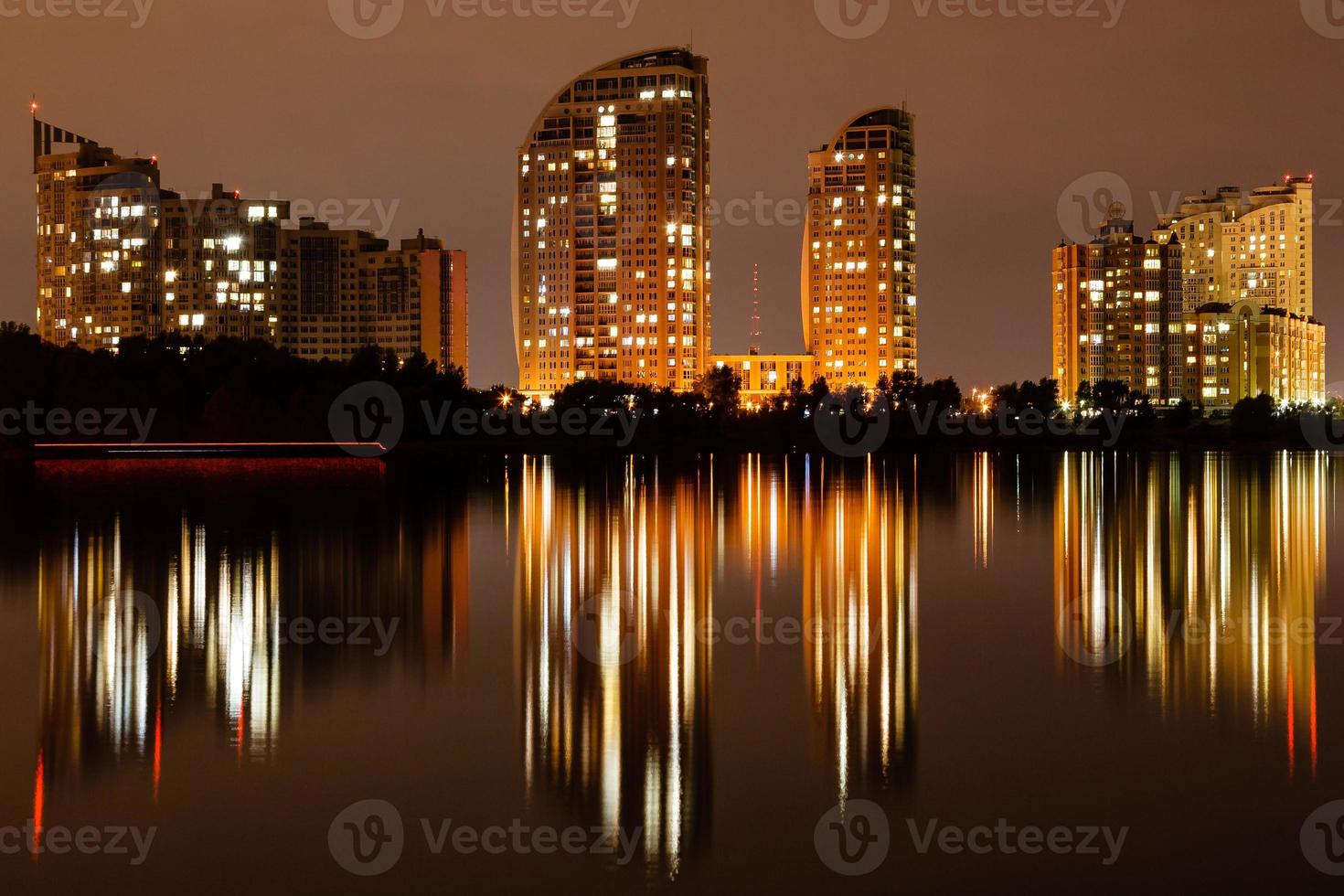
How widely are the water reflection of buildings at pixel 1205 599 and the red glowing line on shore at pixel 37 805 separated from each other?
8.42 m

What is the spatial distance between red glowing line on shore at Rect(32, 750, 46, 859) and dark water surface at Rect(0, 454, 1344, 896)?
3 centimetres

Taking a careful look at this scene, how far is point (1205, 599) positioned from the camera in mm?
18281

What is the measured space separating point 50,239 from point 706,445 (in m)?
76.8

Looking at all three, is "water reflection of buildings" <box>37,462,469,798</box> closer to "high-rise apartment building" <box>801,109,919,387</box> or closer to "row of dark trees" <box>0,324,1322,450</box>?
"row of dark trees" <box>0,324,1322,450</box>

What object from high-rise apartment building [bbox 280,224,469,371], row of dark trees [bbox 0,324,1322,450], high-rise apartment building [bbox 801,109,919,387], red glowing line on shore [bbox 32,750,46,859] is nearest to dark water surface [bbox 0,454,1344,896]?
red glowing line on shore [bbox 32,750,46,859]

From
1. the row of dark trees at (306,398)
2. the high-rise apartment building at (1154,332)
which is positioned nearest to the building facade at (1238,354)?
the high-rise apartment building at (1154,332)

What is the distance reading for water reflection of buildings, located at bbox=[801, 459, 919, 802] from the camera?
34.7 feet

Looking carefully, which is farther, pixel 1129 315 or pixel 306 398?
pixel 1129 315

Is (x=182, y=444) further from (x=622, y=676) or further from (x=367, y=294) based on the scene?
(x=367, y=294)

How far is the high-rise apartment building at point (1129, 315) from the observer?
156125 mm

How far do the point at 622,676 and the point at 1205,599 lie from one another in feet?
29.1

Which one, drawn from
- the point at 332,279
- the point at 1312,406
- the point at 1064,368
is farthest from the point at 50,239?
the point at 1312,406

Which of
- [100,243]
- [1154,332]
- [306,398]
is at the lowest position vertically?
[306,398]

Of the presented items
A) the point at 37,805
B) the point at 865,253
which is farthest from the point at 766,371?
the point at 37,805
